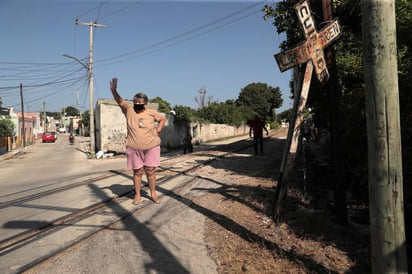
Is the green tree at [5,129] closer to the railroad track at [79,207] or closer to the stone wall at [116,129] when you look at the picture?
the stone wall at [116,129]

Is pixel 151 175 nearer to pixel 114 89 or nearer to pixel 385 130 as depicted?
pixel 114 89

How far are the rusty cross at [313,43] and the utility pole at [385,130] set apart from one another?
8.58 ft

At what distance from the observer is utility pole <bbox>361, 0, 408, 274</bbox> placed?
8.14ft

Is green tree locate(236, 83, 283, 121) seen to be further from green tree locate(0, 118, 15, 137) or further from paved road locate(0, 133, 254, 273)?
paved road locate(0, 133, 254, 273)

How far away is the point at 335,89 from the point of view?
5.24 metres

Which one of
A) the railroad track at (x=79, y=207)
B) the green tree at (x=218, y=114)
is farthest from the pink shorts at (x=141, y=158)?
the green tree at (x=218, y=114)

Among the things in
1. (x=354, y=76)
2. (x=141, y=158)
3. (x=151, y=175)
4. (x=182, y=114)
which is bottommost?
(x=151, y=175)

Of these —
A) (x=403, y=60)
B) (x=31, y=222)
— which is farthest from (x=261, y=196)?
(x=31, y=222)

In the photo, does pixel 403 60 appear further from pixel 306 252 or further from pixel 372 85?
pixel 372 85

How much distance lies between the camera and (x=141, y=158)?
6.29 m

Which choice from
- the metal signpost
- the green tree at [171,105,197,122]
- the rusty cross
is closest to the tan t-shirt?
the metal signpost

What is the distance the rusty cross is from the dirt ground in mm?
2024

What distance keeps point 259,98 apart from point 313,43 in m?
73.5

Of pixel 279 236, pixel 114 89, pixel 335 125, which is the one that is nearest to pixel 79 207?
pixel 114 89
